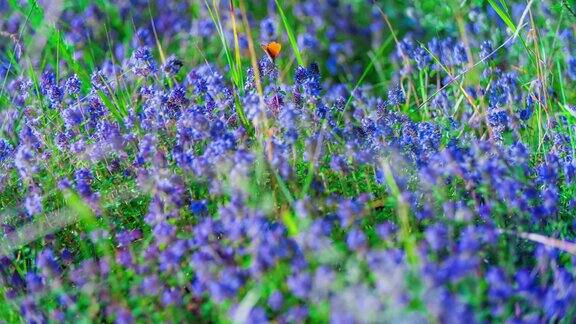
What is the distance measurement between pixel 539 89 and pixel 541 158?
0.33 meters

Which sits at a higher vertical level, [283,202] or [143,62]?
[143,62]

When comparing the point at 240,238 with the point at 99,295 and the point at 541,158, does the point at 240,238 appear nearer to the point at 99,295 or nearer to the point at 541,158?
the point at 99,295

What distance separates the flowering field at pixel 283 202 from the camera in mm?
2135

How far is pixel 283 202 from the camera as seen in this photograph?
9.37ft

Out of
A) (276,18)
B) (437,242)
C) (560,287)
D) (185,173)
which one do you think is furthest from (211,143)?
(276,18)

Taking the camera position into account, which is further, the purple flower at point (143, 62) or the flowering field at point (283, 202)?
the purple flower at point (143, 62)

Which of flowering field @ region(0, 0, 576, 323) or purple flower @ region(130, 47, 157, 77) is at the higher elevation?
purple flower @ region(130, 47, 157, 77)

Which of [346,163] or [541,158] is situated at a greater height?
[346,163]

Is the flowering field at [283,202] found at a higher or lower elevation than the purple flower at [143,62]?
lower

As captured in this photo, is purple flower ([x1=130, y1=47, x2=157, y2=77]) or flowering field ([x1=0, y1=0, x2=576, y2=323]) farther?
purple flower ([x1=130, y1=47, x2=157, y2=77])

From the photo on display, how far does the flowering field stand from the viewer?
2135 mm

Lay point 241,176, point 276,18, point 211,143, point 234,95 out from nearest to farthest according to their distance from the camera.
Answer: point 241,176, point 211,143, point 234,95, point 276,18

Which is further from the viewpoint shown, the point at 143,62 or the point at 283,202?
the point at 143,62

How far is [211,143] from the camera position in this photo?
2.79 metres
